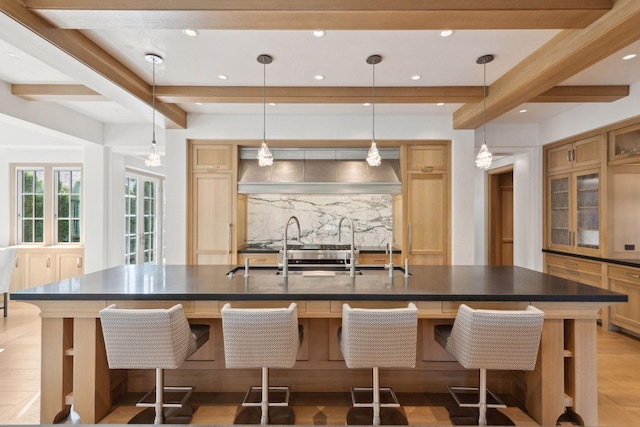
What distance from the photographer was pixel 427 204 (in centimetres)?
465

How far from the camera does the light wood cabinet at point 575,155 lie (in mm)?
4262

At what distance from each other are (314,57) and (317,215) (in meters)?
2.59

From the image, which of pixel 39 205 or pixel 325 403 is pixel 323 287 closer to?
pixel 325 403

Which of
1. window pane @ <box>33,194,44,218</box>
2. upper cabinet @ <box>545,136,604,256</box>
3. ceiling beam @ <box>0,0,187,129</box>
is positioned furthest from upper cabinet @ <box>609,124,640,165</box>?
window pane @ <box>33,194,44,218</box>

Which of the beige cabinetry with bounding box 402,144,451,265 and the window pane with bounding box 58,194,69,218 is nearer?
the beige cabinetry with bounding box 402,144,451,265

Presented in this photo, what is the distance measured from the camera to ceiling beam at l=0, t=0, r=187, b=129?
2029 mm

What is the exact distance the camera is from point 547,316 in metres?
2.14

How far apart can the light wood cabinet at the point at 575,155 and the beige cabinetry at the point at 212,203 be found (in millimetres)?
4547

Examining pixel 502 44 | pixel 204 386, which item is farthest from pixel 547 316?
pixel 204 386

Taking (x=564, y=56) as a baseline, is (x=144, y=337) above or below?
below

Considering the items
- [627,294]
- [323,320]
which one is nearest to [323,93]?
[323,320]

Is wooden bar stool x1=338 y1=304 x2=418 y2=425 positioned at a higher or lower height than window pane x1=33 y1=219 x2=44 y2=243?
lower

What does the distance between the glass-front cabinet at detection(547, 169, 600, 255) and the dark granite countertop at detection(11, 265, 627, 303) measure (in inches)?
92.0

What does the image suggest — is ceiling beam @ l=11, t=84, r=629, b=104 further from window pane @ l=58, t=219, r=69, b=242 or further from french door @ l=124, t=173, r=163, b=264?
window pane @ l=58, t=219, r=69, b=242
